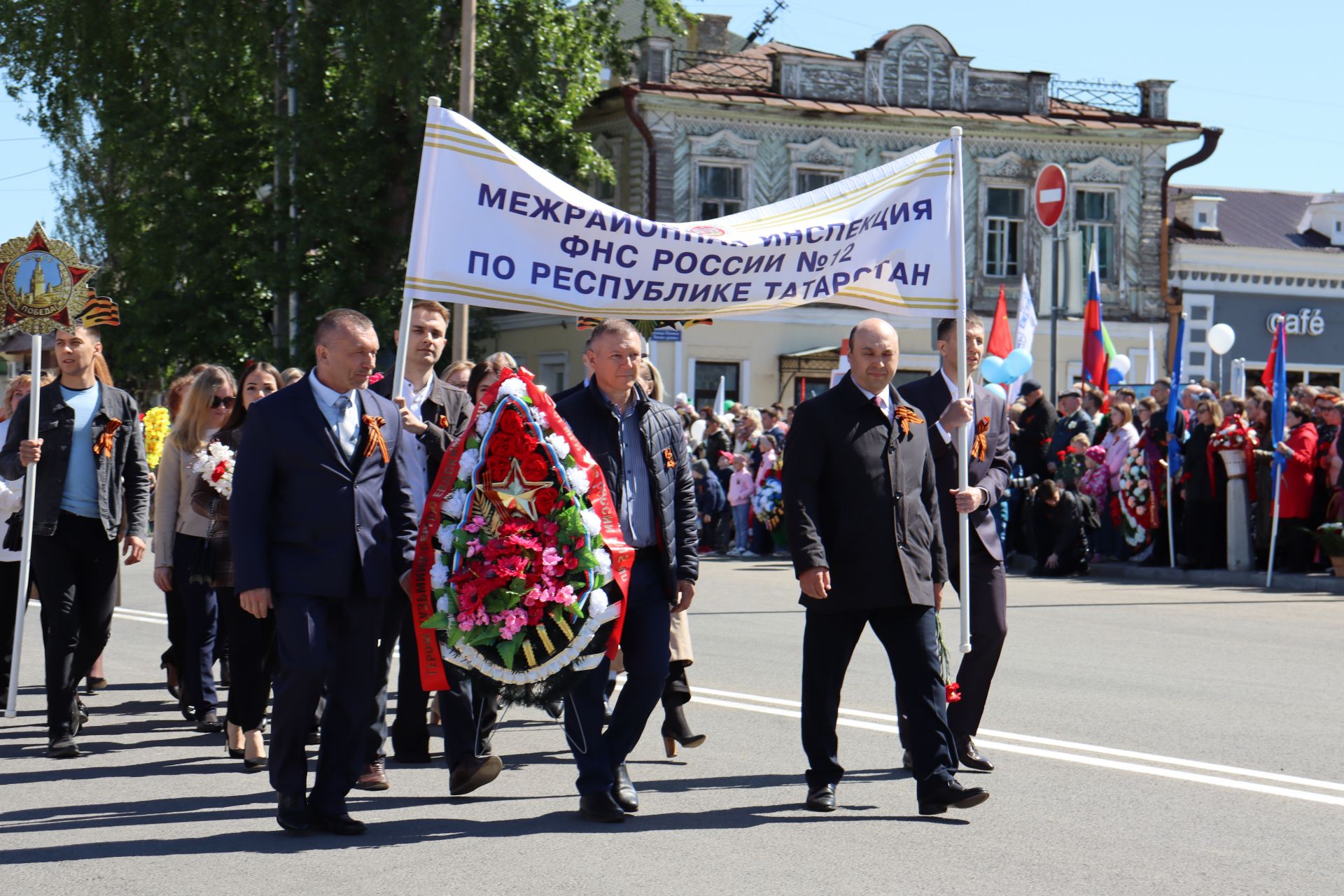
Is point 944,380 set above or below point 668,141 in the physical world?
below

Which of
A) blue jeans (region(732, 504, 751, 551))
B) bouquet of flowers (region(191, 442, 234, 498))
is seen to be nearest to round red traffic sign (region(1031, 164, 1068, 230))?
blue jeans (region(732, 504, 751, 551))

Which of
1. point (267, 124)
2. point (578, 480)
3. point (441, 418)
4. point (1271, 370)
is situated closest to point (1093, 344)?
point (1271, 370)

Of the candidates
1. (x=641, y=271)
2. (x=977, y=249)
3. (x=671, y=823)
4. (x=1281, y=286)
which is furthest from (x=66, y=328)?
(x=1281, y=286)

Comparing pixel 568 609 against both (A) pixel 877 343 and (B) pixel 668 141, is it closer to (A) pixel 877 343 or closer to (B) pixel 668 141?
(A) pixel 877 343

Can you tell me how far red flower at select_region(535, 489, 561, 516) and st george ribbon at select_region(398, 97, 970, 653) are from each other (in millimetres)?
1372

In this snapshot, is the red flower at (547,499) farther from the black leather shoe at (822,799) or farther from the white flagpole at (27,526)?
the white flagpole at (27,526)

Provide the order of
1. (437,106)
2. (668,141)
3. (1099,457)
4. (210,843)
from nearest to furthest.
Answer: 1. (210,843)
2. (437,106)
3. (1099,457)
4. (668,141)

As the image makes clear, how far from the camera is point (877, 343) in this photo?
23.8ft

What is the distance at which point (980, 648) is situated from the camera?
8000 millimetres

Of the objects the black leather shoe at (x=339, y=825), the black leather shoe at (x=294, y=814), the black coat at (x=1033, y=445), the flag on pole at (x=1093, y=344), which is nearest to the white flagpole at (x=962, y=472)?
the black leather shoe at (x=339, y=825)

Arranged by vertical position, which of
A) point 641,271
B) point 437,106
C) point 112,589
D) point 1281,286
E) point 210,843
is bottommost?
point 210,843

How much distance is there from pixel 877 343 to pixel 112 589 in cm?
430

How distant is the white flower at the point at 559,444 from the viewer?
6996 millimetres

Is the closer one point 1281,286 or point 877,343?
point 877,343
